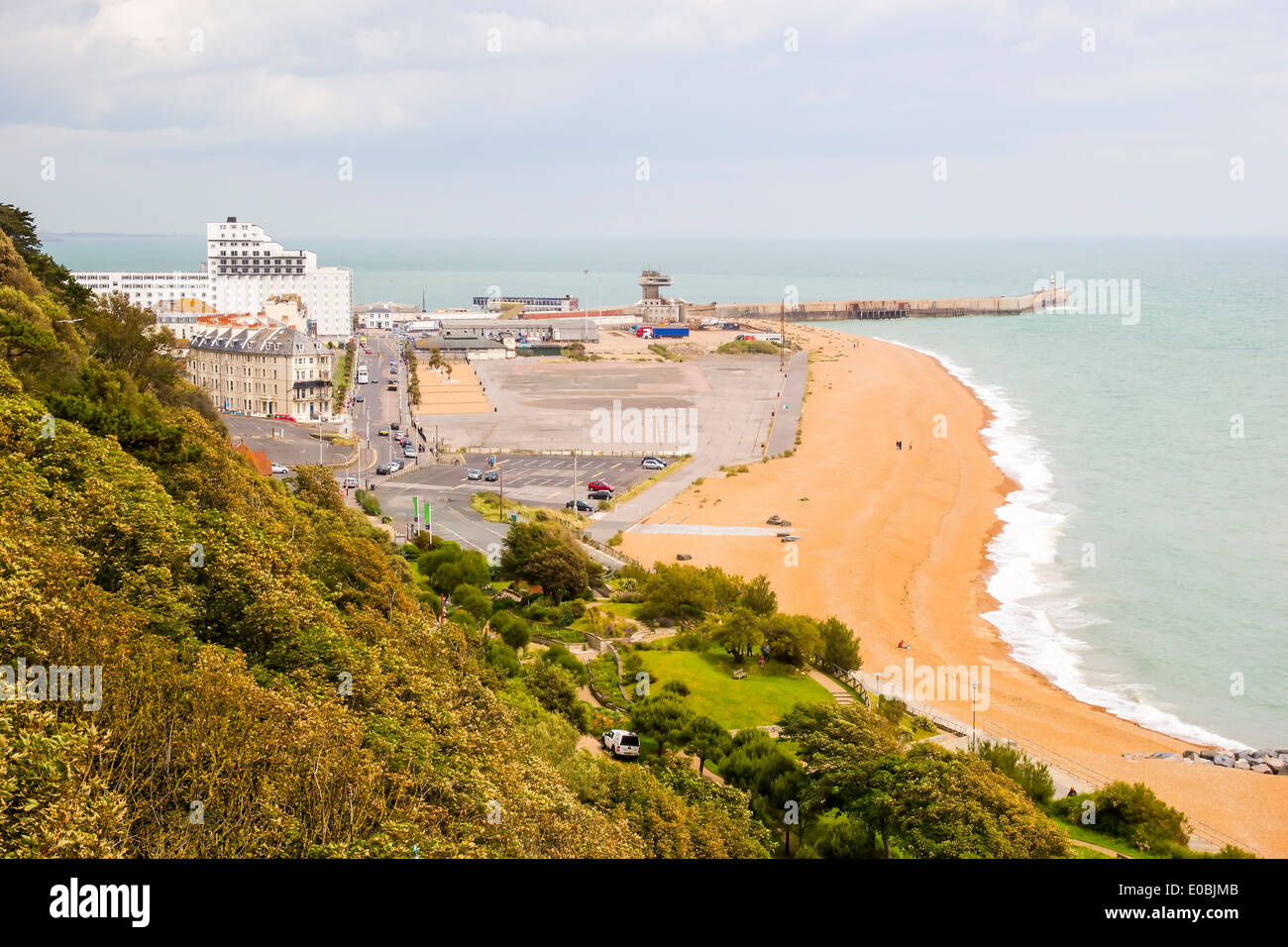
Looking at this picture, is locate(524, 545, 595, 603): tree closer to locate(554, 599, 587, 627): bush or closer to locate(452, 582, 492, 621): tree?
locate(554, 599, 587, 627): bush

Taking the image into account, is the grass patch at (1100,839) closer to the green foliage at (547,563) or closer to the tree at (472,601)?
the tree at (472,601)

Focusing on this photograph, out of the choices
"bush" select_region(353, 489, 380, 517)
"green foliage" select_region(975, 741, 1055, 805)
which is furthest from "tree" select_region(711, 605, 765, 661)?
"bush" select_region(353, 489, 380, 517)

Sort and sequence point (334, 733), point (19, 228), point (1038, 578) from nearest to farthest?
1. point (334, 733)
2. point (1038, 578)
3. point (19, 228)

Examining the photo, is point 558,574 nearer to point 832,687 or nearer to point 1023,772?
point 832,687

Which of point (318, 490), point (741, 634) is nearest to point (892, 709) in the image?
point (741, 634)

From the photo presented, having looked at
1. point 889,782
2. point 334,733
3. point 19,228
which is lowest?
point 889,782

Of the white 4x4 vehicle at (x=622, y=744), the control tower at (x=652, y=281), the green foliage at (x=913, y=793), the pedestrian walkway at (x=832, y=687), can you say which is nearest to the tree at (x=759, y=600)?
the pedestrian walkway at (x=832, y=687)
